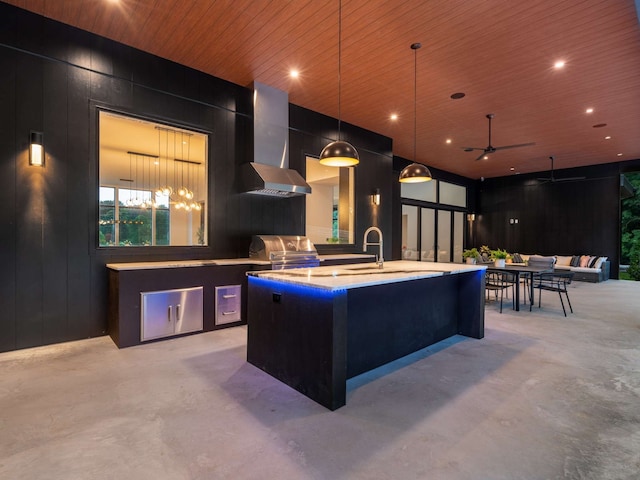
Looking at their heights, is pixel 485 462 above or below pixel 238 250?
below

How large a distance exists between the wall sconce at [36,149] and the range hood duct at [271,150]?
2.34 meters

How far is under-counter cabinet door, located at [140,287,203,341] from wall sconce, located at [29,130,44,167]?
67.3 inches

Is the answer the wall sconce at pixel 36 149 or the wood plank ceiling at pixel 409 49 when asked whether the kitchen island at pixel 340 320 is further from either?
the wood plank ceiling at pixel 409 49

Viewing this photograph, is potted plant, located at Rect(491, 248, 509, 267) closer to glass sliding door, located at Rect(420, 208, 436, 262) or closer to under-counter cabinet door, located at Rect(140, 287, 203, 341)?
glass sliding door, located at Rect(420, 208, 436, 262)

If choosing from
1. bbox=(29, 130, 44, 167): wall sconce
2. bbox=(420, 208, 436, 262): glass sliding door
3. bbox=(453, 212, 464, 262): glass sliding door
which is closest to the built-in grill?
bbox=(29, 130, 44, 167): wall sconce

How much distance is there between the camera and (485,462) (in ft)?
5.67

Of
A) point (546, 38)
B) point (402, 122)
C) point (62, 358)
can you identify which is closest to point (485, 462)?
point (62, 358)

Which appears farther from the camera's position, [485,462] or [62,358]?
[62,358]

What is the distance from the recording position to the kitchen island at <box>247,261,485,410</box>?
7.58ft

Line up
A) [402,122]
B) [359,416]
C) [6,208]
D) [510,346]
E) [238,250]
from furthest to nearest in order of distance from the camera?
[402,122], [238,250], [510,346], [6,208], [359,416]

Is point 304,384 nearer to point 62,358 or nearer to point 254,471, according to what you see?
point 254,471

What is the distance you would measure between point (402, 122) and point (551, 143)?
4.07m

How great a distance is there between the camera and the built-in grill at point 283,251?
469cm

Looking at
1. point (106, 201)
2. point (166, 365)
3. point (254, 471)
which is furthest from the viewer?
point (106, 201)
